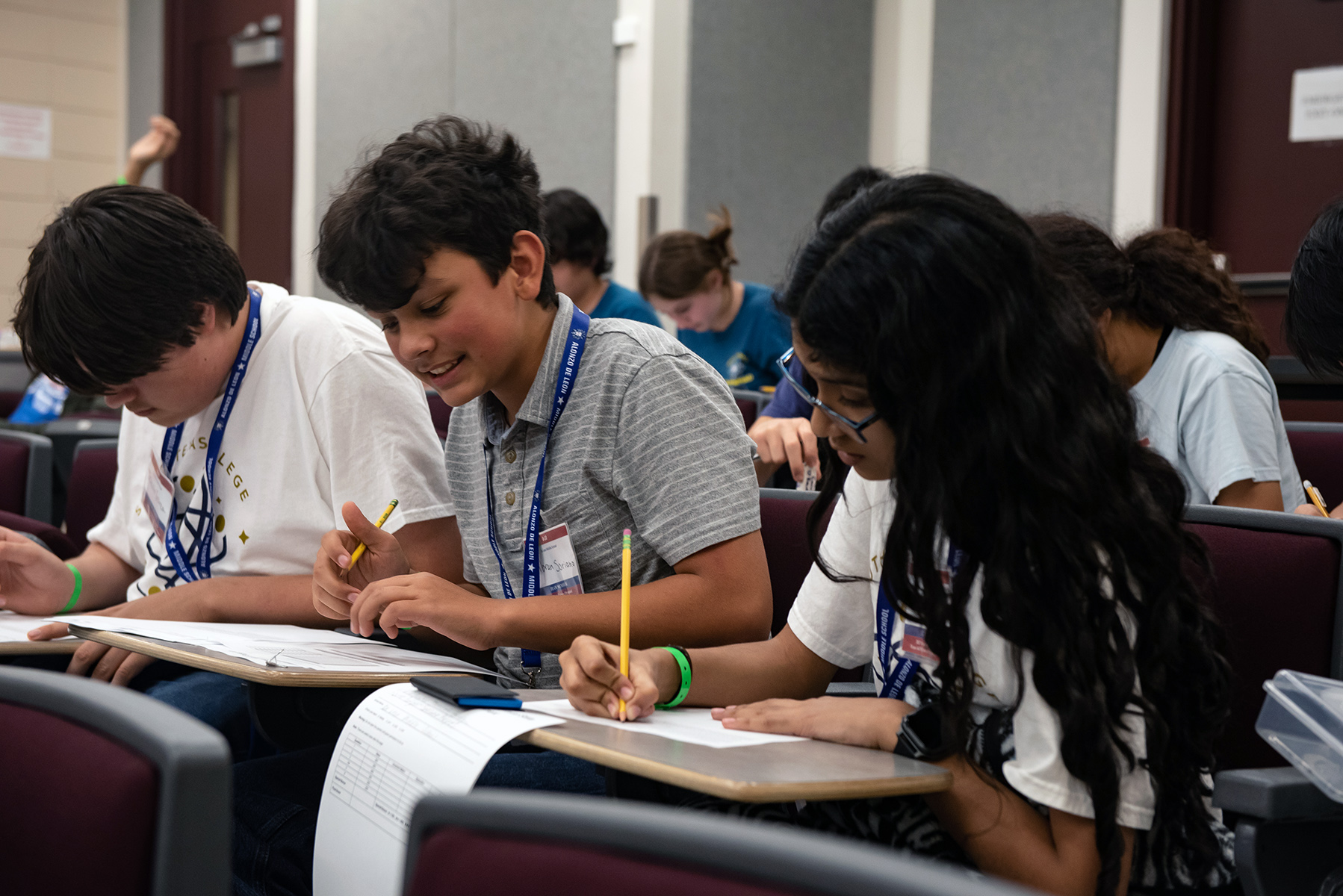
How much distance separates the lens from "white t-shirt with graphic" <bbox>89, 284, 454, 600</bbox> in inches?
66.5

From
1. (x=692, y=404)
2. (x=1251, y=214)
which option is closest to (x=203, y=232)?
(x=692, y=404)

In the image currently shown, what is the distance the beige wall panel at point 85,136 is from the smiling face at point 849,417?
21.6ft

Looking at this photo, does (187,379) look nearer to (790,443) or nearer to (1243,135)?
(790,443)

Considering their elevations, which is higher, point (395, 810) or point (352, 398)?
point (352, 398)

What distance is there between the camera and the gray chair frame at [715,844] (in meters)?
0.47

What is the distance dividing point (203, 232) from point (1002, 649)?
4.08 ft

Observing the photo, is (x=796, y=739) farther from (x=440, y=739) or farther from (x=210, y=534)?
(x=210, y=534)

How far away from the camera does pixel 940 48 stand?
482 cm

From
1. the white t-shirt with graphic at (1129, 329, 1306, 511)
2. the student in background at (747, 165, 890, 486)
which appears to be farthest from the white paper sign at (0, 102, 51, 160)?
the white t-shirt with graphic at (1129, 329, 1306, 511)

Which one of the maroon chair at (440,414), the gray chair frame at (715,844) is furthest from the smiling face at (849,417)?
the maroon chair at (440,414)

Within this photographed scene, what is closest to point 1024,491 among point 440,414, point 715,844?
point 715,844

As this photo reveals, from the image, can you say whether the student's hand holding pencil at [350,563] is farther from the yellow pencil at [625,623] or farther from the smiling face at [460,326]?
the yellow pencil at [625,623]

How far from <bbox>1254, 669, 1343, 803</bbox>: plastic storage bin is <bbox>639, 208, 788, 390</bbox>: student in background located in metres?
2.97

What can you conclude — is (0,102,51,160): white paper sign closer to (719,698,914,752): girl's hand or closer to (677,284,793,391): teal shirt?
(677,284,793,391): teal shirt
